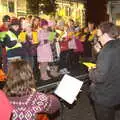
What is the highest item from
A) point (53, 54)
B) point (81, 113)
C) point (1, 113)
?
point (1, 113)

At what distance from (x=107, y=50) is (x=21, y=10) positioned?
11.4 meters

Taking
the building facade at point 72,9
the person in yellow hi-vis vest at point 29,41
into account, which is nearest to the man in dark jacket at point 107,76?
the person in yellow hi-vis vest at point 29,41

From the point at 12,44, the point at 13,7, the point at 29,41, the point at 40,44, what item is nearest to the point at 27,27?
the point at 29,41

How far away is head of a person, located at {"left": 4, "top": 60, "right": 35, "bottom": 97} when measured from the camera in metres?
3.60

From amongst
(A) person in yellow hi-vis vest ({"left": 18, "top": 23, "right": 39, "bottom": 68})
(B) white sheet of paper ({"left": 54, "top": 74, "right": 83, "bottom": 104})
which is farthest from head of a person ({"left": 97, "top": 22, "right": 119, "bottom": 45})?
(A) person in yellow hi-vis vest ({"left": 18, "top": 23, "right": 39, "bottom": 68})

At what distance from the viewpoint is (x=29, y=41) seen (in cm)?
1073

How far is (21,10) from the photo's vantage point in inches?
619

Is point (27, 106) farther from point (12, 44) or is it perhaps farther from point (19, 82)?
point (12, 44)

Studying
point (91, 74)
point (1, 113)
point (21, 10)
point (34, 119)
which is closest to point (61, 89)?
point (91, 74)

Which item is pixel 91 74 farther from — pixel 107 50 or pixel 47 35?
pixel 47 35

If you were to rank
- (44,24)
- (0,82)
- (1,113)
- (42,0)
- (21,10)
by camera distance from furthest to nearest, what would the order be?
1. (42,0)
2. (21,10)
3. (44,24)
4. (0,82)
5. (1,113)

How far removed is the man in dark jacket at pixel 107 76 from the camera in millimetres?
4668

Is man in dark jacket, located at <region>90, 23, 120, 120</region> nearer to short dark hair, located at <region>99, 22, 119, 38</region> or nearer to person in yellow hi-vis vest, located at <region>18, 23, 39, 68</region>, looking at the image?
short dark hair, located at <region>99, 22, 119, 38</region>

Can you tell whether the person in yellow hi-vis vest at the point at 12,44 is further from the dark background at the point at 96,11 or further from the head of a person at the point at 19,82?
the dark background at the point at 96,11
